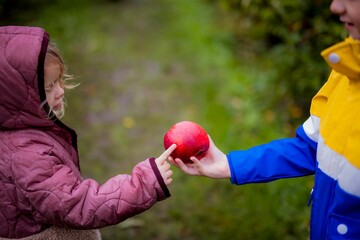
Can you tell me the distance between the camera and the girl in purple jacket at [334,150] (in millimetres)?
1675

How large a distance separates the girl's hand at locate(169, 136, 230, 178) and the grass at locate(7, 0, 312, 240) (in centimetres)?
158

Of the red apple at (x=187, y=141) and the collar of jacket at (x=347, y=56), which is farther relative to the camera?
the red apple at (x=187, y=141)

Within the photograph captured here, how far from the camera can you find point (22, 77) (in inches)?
75.3

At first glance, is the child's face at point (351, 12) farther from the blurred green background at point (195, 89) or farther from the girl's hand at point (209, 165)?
the blurred green background at point (195, 89)

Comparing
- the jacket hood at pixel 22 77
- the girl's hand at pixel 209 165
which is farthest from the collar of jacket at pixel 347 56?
the jacket hood at pixel 22 77

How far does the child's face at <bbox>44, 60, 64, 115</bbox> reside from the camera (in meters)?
2.05

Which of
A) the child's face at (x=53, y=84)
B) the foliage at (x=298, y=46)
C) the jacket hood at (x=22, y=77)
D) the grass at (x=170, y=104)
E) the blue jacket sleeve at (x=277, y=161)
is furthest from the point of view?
the foliage at (x=298, y=46)

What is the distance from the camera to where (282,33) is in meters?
5.16

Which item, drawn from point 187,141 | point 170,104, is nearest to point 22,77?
point 187,141

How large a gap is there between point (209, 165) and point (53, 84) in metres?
0.89

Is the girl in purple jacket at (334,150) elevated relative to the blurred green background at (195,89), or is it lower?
elevated

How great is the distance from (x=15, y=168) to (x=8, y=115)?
237 mm

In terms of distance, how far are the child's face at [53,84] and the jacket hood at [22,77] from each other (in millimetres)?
72

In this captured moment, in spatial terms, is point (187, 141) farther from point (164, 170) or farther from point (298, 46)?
point (298, 46)
